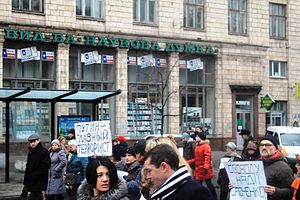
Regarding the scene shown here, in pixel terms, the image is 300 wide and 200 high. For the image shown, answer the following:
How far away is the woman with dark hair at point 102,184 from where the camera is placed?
570 cm

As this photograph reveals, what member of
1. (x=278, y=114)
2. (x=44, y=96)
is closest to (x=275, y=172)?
(x=44, y=96)

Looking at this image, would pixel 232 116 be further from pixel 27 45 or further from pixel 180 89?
pixel 27 45

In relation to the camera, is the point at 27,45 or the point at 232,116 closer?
the point at 27,45

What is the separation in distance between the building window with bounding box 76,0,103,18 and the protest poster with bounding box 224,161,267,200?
2557 centimetres

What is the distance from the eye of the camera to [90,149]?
34.6 feet

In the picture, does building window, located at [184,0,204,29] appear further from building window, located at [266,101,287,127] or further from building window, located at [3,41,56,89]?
building window, located at [3,41,56,89]

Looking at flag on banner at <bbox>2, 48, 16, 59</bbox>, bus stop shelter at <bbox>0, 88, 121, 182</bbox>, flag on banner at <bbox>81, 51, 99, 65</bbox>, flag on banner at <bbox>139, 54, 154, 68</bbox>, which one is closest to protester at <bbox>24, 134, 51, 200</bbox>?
bus stop shelter at <bbox>0, 88, 121, 182</bbox>

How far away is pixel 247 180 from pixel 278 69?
3563 centimetres

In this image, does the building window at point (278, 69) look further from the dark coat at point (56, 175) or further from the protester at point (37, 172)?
the protester at point (37, 172)

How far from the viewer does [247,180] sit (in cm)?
748

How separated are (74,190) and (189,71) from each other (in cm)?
2491

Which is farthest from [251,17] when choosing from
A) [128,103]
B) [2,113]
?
[2,113]

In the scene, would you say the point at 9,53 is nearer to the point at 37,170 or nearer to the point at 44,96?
the point at 44,96

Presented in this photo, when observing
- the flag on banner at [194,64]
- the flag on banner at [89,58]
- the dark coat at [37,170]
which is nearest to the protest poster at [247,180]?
the dark coat at [37,170]
